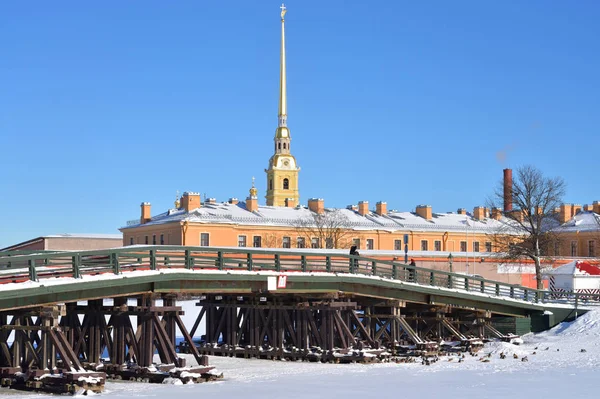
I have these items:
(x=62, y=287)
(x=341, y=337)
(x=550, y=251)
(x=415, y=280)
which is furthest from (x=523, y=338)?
(x=550, y=251)

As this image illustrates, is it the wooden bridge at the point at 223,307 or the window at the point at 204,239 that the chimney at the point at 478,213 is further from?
the wooden bridge at the point at 223,307

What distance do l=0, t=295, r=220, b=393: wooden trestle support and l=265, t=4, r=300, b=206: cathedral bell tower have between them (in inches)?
4732

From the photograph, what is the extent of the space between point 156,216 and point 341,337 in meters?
58.9

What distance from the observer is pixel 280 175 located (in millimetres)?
156875

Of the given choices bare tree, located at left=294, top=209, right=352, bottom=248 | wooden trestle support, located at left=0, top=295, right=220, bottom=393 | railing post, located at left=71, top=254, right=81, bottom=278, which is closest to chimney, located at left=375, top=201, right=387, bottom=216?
bare tree, located at left=294, top=209, right=352, bottom=248

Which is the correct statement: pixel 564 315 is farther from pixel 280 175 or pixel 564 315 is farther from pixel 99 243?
pixel 280 175

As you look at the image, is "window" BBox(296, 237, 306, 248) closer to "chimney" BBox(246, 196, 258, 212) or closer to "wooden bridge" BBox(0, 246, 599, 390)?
"chimney" BBox(246, 196, 258, 212)

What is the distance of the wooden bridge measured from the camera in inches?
1179

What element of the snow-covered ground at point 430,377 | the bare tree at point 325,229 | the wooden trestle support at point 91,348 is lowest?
the snow-covered ground at point 430,377

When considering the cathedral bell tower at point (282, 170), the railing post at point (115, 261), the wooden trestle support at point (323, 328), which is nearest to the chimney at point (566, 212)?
the cathedral bell tower at point (282, 170)

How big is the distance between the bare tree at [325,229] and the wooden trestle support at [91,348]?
5821 cm

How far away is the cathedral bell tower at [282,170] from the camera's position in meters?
156

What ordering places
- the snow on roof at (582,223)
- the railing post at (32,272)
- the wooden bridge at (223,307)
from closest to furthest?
1. the railing post at (32,272)
2. the wooden bridge at (223,307)
3. the snow on roof at (582,223)

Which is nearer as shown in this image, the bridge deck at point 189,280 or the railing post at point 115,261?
the bridge deck at point 189,280
